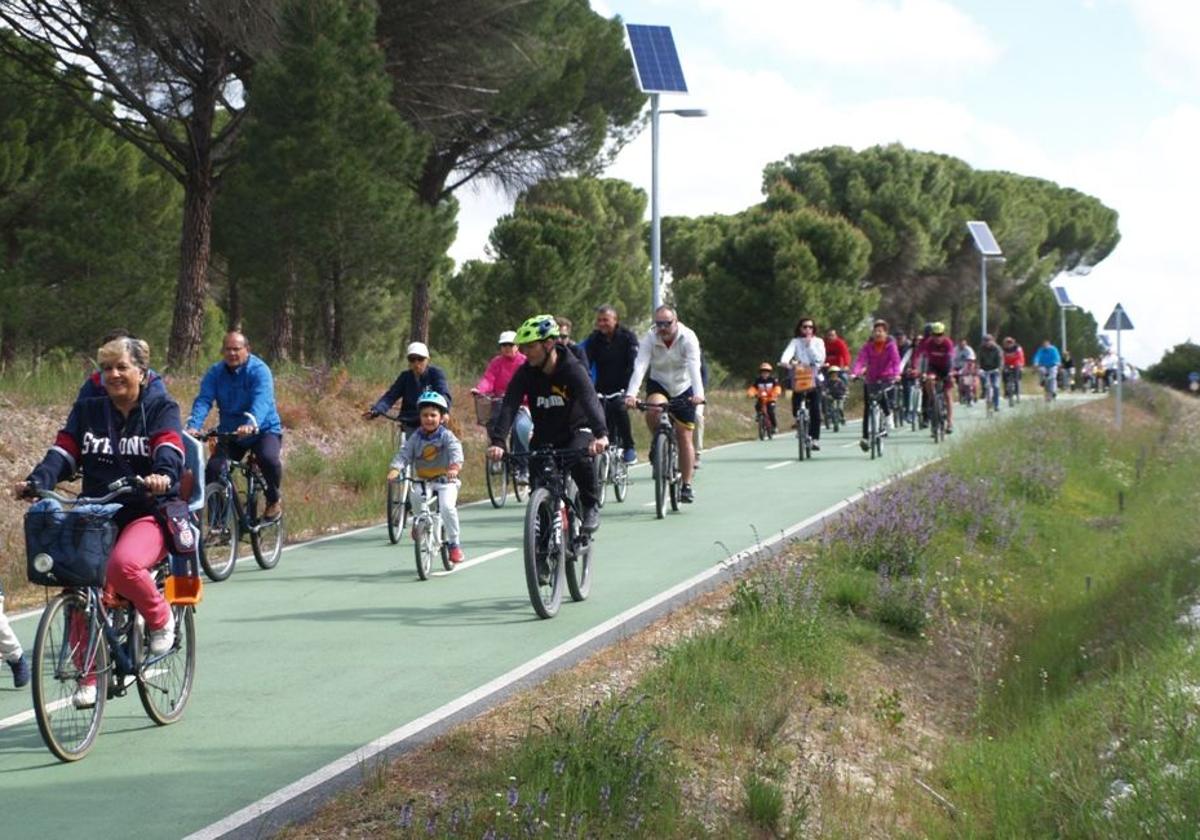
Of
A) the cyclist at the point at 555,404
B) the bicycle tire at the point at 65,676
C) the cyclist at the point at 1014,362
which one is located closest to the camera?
the bicycle tire at the point at 65,676

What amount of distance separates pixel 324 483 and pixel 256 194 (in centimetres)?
886

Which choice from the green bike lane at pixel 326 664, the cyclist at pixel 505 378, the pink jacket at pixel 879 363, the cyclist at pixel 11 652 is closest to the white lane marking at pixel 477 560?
the green bike lane at pixel 326 664

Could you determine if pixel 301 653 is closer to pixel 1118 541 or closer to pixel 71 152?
pixel 1118 541

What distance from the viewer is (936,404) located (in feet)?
87.4

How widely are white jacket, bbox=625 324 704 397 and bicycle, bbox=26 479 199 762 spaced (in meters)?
9.11

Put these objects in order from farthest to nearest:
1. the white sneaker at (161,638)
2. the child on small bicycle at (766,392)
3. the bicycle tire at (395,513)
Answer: the child on small bicycle at (766,392) → the bicycle tire at (395,513) → the white sneaker at (161,638)

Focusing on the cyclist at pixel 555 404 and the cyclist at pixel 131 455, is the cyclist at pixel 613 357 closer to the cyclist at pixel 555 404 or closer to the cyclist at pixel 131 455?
the cyclist at pixel 555 404

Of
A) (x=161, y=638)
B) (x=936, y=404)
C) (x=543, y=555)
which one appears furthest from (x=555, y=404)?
(x=936, y=404)

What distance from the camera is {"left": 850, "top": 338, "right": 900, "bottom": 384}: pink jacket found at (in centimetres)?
2402

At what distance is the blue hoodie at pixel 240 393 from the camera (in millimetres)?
12891

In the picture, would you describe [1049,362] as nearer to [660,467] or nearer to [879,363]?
[879,363]

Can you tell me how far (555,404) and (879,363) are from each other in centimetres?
1407

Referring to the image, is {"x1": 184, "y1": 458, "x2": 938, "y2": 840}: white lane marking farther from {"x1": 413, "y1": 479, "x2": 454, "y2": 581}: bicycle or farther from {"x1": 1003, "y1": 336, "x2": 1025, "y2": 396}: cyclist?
{"x1": 1003, "y1": 336, "x2": 1025, "y2": 396}: cyclist

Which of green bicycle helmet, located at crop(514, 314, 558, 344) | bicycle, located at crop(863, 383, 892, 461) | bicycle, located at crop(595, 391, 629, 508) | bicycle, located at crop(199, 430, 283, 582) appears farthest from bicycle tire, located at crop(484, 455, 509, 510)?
green bicycle helmet, located at crop(514, 314, 558, 344)
